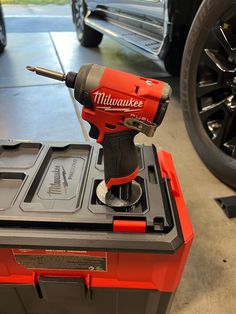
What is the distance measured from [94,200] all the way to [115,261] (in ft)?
0.44

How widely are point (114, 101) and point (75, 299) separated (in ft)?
1.51

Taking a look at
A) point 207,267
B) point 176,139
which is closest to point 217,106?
point 176,139

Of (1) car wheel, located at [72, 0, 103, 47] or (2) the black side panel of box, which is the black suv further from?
(1) car wheel, located at [72, 0, 103, 47]

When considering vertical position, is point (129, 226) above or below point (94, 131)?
below

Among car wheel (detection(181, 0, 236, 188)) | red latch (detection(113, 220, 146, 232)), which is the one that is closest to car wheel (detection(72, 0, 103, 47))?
car wheel (detection(181, 0, 236, 188))

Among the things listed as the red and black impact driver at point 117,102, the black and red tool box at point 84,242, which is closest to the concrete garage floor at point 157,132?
Answer: the black and red tool box at point 84,242

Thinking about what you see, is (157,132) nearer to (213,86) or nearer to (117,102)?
(213,86)

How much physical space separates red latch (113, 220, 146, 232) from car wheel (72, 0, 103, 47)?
265 cm

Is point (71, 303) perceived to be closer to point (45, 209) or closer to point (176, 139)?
point (45, 209)

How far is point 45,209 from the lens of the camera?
1.96 feet

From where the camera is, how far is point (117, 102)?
0.51 metres

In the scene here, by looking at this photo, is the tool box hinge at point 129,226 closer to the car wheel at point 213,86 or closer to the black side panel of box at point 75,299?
the black side panel of box at point 75,299

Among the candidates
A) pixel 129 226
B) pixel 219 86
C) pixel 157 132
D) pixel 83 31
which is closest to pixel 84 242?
pixel 129 226

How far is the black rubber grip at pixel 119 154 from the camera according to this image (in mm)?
564
